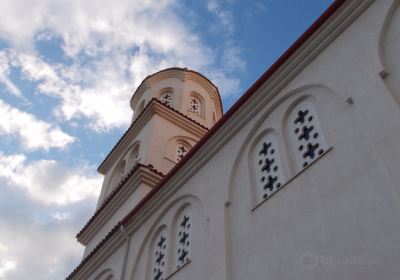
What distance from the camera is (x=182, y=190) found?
977cm

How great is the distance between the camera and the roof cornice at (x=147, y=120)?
17.0m

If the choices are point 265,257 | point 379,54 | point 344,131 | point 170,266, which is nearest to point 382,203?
point 344,131

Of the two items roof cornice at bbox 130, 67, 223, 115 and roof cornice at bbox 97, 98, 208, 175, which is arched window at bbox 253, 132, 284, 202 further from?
roof cornice at bbox 130, 67, 223, 115

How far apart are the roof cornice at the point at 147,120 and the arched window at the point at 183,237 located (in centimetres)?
810

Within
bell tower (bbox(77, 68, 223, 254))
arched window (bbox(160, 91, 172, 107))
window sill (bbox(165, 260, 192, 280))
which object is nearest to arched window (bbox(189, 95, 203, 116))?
bell tower (bbox(77, 68, 223, 254))

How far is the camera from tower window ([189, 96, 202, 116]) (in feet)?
64.4

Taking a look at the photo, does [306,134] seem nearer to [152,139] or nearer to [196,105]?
[152,139]

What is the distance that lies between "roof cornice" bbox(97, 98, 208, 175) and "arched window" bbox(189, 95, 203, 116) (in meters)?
2.02

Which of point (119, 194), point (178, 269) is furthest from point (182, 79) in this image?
point (178, 269)

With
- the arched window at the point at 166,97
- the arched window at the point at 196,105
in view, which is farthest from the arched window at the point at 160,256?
the arched window at the point at 166,97

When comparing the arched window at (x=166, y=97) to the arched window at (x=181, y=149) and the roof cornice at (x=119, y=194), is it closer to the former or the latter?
the arched window at (x=181, y=149)

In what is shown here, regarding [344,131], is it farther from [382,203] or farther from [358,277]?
[358,277]

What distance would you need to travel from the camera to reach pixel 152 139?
15.8 metres

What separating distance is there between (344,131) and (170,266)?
468 centimetres
